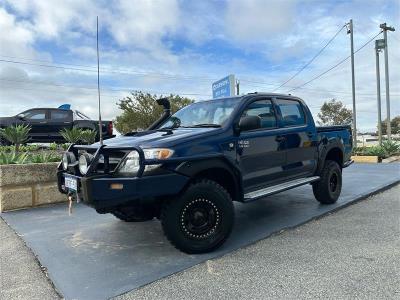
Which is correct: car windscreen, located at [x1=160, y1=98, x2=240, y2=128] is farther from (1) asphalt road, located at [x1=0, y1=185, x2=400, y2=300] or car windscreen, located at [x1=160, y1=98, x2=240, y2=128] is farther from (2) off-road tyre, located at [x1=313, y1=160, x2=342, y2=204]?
(2) off-road tyre, located at [x1=313, y1=160, x2=342, y2=204]

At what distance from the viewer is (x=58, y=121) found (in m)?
14.6

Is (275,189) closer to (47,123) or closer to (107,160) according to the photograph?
(107,160)

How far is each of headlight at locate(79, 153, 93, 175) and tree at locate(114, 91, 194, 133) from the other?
34.8 metres

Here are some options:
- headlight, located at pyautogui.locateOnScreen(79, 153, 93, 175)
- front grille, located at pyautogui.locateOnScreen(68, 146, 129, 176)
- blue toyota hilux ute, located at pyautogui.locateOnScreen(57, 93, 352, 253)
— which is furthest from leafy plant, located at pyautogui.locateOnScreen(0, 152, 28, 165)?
front grille, located at pyautogui.locateOnScreen(68, 146, 129, 176)

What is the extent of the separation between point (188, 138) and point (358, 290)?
2.09m

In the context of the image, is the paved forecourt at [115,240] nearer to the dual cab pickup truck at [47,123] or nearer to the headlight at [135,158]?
the headlight at [135,158]

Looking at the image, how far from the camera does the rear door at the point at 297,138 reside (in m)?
5.50

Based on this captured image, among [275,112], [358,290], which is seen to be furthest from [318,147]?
[358,290]

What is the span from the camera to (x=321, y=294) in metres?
3.16

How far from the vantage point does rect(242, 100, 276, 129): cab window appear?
202 inches

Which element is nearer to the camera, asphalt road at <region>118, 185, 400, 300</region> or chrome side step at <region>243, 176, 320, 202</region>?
asphalt road at <region>118, 185, 400, 300</region>

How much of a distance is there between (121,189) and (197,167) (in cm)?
82

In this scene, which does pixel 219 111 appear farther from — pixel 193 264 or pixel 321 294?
pixel 321 294

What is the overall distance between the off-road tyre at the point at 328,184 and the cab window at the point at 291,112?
3.01ft
